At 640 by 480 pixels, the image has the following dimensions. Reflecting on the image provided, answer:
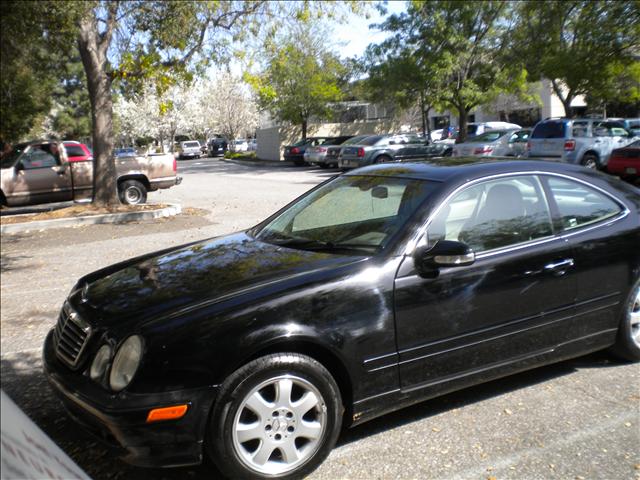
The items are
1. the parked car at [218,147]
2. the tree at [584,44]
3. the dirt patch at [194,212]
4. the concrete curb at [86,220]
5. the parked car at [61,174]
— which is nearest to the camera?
the concrete curb at [86,220]

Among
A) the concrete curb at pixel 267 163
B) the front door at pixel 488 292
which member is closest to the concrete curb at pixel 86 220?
the front door at pixel 488 292

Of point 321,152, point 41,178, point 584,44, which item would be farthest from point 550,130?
point 41,178

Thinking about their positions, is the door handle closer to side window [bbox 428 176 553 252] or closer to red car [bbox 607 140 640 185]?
side window [bbox 428 176 553 252]

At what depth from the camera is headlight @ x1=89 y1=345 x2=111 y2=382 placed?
310cm

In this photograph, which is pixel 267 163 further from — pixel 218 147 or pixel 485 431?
pixel 485 431

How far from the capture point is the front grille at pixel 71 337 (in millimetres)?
3328

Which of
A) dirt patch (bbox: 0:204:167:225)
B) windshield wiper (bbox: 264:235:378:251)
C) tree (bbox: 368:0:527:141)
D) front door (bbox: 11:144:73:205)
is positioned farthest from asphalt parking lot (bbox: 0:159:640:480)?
tree (bbox: 368:0:527:141)

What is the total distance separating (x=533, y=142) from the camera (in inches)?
745

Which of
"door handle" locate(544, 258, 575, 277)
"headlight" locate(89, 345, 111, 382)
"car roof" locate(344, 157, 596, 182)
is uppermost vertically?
"car roof" locate(344, 157, 596, 182)

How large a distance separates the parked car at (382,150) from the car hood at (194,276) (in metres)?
20.3

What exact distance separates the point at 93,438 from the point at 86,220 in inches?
389

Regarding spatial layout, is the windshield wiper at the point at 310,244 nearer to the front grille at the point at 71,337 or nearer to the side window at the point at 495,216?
the side window at the point at 495,216

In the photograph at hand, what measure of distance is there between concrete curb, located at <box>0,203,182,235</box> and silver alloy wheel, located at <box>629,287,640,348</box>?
10538mm

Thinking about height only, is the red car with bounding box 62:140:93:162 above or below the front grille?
above
